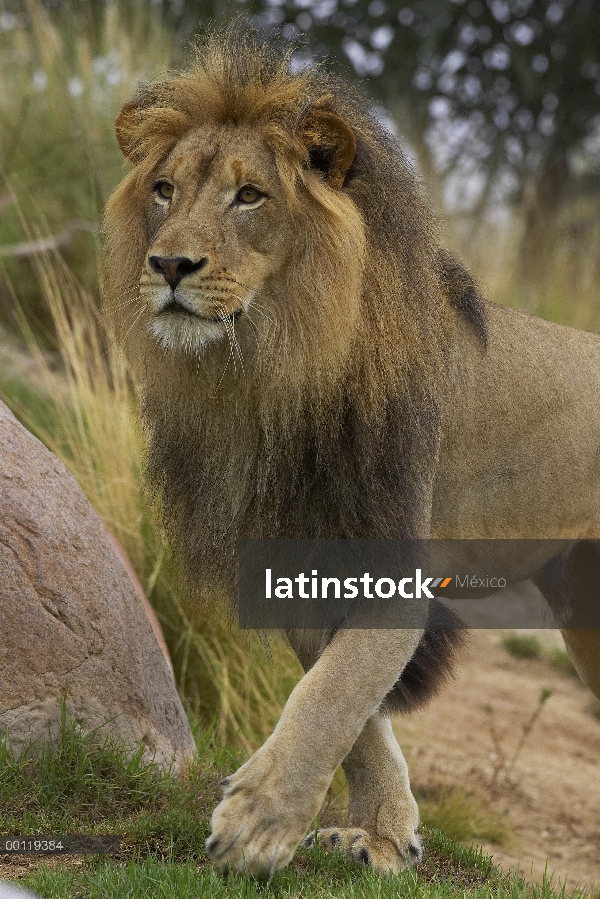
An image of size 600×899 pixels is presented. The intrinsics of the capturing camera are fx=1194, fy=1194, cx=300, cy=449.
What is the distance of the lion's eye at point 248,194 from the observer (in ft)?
10.9

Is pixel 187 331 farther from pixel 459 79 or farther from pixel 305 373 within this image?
pixel 459 79

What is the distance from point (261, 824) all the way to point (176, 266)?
149 centimetres

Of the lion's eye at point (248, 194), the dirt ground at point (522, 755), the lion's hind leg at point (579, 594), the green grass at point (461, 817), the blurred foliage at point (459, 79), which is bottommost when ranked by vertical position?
the dirt ground at point (522, 755)

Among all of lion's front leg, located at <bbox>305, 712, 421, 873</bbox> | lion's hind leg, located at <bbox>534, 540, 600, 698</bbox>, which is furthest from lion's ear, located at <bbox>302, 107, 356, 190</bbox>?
lion's front leg, located at <bbox>305, 712, 421, 873</bbox>

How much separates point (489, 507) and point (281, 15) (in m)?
11.3

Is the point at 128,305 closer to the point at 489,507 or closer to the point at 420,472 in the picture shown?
the point at 420,472

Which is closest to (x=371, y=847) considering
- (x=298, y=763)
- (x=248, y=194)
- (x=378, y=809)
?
(x=378, y=809)

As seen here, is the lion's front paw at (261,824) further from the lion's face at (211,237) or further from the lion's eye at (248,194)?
the lion's eye at (248,194)

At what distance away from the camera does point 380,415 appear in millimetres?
3537

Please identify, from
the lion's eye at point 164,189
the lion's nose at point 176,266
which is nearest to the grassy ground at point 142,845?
the lion's nose at point 176,266

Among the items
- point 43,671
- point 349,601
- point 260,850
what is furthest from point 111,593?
point 260,850

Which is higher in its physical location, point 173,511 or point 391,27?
point 391,27

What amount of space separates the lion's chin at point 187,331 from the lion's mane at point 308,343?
14 centimetres

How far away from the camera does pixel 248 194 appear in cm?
334
